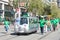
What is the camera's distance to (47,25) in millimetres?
31266

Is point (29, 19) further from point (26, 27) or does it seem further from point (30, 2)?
point (30, 2)

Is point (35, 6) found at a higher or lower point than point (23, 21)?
higher

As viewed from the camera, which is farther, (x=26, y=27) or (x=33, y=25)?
(x=33, y=25)

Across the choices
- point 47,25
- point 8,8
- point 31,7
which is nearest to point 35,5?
point 31,7

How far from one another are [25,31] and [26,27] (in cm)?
46

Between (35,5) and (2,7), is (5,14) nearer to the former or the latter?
(2,7)

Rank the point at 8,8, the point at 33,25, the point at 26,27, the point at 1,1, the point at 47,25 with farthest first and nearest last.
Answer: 1. the point at 8,8
2. the point at 1,1
3. the point at 47,25
4. the point at 33,25
5. the point at 26,27

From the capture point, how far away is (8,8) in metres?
59.5

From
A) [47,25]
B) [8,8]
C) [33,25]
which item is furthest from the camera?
[8,8]

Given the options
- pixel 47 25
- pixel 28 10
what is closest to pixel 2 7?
pixel 28 10

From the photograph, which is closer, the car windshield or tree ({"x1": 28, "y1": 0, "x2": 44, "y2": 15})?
the car windshield

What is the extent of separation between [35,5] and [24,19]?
3164 cm

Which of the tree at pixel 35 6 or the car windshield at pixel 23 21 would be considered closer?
the car windshield at pixel 23 21

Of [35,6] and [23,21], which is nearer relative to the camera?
[23,21]
